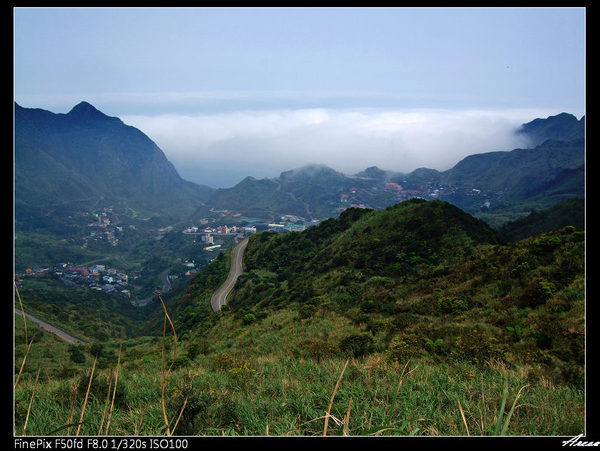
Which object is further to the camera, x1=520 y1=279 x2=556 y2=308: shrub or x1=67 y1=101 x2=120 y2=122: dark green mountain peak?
x1=67 y1=101 x2=120 y2=122: dark green mountain peak

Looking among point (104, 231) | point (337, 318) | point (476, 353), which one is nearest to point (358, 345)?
point (476, 353)

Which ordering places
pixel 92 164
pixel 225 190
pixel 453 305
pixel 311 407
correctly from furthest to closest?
pixel 225 190 → pixel 92 164 → pixel 453 305 → pixel 311 407

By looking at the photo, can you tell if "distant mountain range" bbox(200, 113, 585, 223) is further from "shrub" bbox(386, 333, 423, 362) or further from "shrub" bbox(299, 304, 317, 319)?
"shrub" bbox(386, 333, 423, 362)

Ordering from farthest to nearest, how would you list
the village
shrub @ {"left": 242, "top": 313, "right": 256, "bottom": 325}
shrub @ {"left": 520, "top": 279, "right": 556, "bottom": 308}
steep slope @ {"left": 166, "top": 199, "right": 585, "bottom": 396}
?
the village, shrub @ {"left": 242, "top": 313, "right": 256, "bottom": 325}, shrub @ {"left": 520, "top": 279, "right": 556, "bottom": 308}, steep slope @ {"left": 166, "top": 199, "right": 585, "bottom": 396}

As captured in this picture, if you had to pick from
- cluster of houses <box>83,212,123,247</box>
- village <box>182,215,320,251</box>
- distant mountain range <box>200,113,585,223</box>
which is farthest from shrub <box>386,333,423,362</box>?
cluster of houses <box>83,212,123,247</box>

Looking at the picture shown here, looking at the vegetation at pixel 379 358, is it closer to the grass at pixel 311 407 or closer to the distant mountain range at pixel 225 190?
the grass at pixel 311 407

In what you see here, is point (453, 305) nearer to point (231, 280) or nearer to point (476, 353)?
point (476, 353)
